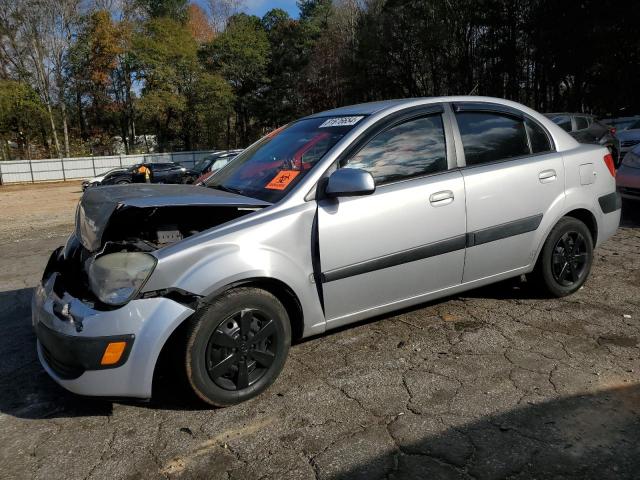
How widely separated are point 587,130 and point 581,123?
298 mm

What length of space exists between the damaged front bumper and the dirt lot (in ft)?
0.97

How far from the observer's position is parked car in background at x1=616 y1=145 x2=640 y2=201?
708 centimetres

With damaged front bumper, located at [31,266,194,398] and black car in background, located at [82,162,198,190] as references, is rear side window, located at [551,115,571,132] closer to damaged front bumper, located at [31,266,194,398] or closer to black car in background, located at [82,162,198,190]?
damaged front bumper, located at [31,266,194,398]

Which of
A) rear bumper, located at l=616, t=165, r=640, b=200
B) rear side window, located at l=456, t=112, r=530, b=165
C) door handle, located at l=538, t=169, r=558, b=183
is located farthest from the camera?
rear bumper, located at l=616, t=165, r=640, b=200

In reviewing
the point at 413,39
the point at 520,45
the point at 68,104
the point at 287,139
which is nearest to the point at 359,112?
the point at 287,139

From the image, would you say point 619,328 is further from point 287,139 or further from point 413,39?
point 413,39

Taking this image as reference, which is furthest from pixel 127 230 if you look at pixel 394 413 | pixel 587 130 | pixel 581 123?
pixel 581 123

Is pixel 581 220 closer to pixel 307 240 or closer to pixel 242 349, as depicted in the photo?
pixel 307 240

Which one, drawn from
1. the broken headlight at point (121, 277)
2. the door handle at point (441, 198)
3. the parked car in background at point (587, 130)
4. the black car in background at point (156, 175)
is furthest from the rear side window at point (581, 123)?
the black car in background at point (156, 175)

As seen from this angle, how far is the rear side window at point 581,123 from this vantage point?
11766mm

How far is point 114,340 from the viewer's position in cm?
247

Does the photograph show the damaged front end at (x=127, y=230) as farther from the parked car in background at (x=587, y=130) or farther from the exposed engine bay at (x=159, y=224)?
the parked car in background at (x=587, y=130)

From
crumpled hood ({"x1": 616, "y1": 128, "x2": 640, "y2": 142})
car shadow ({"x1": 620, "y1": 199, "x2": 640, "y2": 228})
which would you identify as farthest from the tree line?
car shadow ({"x1": 620, "y1": 199, "x2": 640, "y2": 228})

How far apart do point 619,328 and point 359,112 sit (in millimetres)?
2389
